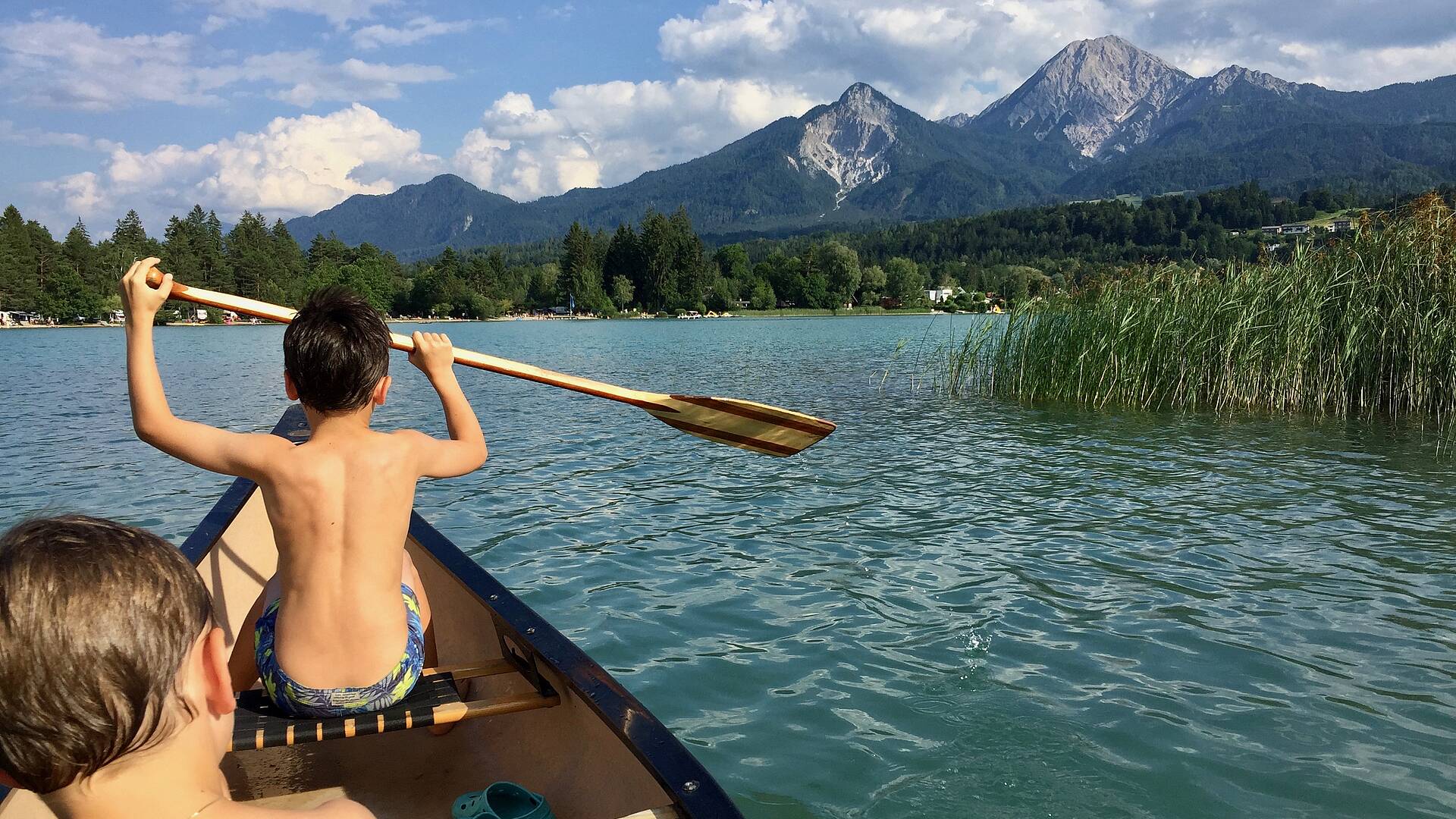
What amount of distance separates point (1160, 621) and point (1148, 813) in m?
2.16

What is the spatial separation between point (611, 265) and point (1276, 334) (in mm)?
108088

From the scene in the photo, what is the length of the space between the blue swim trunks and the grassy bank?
1319 centimetres

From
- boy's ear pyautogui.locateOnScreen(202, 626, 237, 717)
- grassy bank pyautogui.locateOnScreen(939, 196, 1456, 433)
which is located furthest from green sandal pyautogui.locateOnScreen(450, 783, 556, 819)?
grassy bank pyautogui.locateOnScreen(939, 196, 1456, 433)

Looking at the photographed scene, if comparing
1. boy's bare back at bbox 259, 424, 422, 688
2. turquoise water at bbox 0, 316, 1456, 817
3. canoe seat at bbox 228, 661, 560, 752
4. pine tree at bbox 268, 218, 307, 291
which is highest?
pine tree at bbox 268, 218, 307, 291

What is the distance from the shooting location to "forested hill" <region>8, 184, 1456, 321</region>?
8312 cm

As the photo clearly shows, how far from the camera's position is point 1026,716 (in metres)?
4.52

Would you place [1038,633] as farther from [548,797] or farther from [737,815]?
[737,815]

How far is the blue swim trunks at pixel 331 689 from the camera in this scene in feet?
8.94

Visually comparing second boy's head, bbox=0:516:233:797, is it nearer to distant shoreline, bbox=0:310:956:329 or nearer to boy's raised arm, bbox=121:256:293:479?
boy's raised arm, bbox=121:256:293:479

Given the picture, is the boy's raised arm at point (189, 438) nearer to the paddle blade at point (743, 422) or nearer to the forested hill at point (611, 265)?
the paddle blade at point (743, 422)

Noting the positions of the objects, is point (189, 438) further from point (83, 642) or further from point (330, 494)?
point (83, 642)

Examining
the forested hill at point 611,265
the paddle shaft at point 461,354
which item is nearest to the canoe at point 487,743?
the paddle shaft at point 461,354

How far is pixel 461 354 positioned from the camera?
13.2 ft

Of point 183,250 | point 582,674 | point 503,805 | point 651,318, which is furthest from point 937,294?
point 503,805
